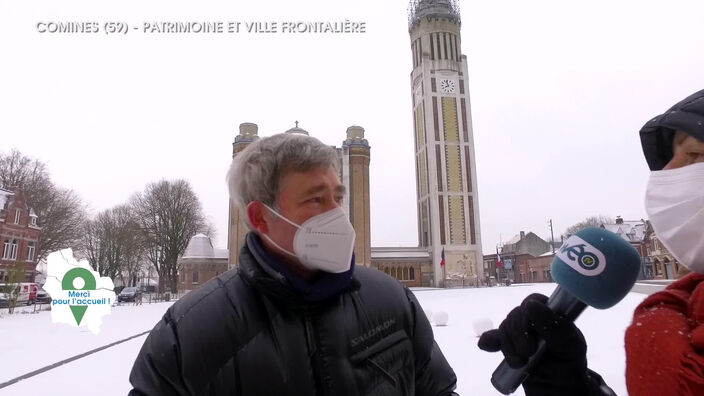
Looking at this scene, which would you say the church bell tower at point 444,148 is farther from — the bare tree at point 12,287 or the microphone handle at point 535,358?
the microphone handle at point 535,358

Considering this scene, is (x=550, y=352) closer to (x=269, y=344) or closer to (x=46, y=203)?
(x=269, y=344)

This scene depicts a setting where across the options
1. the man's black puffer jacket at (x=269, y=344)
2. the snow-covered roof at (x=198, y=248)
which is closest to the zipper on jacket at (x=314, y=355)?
the man's black puffer jacket at (x=269, y=344)

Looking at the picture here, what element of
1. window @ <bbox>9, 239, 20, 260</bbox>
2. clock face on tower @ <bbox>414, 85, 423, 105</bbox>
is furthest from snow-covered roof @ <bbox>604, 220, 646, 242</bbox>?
window @ <bbox>9, 239, 20, 260</bbox>

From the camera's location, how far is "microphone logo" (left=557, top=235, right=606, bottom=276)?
1.48 metres

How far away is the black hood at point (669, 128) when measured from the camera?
1.12 meters

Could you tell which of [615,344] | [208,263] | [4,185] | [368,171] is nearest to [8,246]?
[4,185]

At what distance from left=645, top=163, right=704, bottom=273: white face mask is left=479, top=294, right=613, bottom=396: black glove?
41 centimetres

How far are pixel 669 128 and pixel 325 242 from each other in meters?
1.37

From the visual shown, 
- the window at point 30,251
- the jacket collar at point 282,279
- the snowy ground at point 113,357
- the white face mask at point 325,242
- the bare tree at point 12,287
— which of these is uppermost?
the window at point 30,251

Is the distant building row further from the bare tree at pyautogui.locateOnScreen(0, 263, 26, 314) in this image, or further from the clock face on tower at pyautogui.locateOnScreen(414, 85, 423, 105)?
the bare tree at pyautogui.locateOnScreen(0, 263, 26, 314)

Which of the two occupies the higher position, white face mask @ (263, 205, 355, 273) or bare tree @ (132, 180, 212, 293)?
bare tree @ (132, 180, 212, 293)

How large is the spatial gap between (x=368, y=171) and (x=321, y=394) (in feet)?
171

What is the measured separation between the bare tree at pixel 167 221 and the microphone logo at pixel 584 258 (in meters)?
49.2

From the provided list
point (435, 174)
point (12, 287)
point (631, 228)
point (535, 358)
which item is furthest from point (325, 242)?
point (631, 228)
